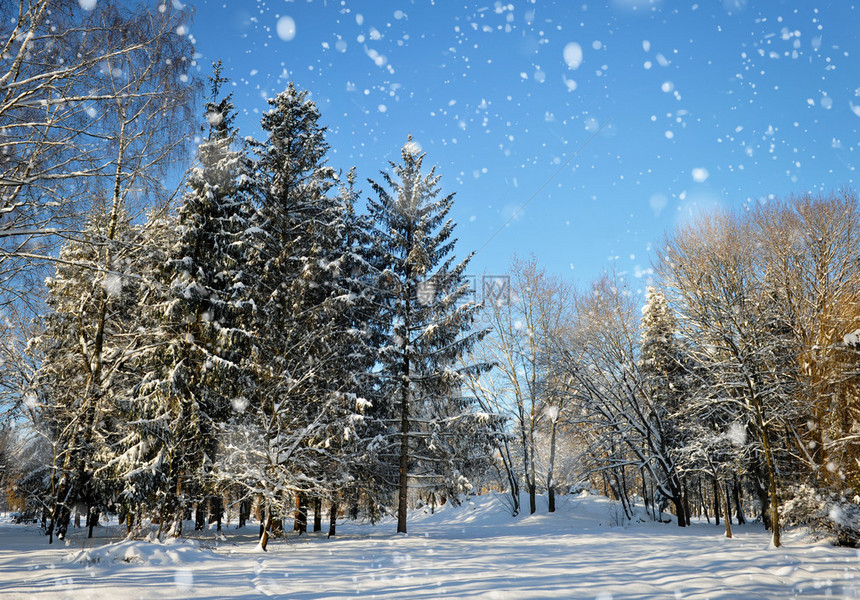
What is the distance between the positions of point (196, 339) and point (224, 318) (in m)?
1.06

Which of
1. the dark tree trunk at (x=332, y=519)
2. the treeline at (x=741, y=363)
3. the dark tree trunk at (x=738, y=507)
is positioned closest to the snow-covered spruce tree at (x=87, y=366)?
the dark tree trunk at (x=332, y=519)

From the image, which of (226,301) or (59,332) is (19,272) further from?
(59,332)

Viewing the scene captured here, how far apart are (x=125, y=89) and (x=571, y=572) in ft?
37.6

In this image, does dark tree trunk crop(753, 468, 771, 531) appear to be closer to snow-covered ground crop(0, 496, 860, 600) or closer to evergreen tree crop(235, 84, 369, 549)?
snow-covered ground crop(0, 496, 860, 600)

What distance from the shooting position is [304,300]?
1805cm

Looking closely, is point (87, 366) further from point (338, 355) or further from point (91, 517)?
point (91, 517)

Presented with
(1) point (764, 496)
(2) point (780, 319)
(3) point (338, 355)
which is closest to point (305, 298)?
(3) point (338, 355)

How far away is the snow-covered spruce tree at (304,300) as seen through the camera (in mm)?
15289

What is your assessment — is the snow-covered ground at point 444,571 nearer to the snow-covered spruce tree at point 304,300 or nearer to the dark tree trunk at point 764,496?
the snow-covered spruce tree at point 304,300

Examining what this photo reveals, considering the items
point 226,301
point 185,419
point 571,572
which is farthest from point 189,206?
point 571,572

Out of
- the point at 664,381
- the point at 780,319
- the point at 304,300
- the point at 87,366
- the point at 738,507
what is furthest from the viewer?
the point at 738,507

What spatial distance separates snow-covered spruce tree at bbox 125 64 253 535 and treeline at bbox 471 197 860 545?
1100 centimetres

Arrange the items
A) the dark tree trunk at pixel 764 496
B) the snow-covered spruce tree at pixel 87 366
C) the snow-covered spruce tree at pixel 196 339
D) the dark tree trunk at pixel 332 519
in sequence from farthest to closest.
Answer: the dark tree trunk at pixel 764 496 < the dark tree trunk at pixel 332 519 < the snow-covered spruce tree at pixel 196 339 < the snow-covered spruce tree at pixel 87 366

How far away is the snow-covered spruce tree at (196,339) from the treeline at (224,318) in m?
0.07
